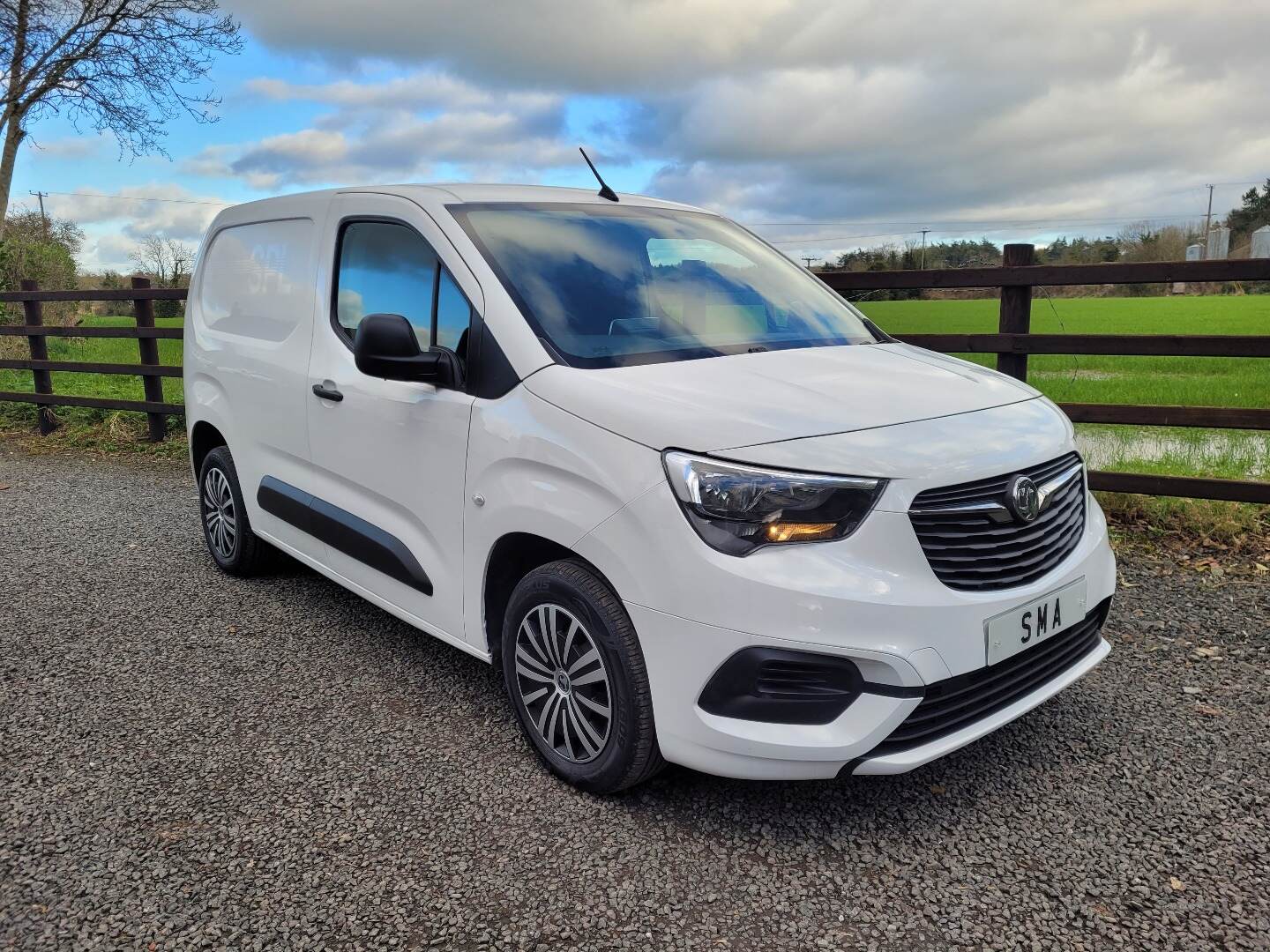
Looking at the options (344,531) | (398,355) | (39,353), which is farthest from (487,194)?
(39,353)

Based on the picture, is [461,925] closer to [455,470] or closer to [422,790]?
[422,790]

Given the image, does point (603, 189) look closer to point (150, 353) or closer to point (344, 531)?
point (344, 531)

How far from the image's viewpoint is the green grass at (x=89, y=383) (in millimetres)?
10281

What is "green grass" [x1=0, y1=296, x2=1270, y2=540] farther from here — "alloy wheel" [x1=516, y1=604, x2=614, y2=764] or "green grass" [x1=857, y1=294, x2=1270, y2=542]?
"alloy wheel" [x1=516, y1=604, x2=614, y2=764]

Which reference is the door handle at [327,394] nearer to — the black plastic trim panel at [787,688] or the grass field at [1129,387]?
the black plastic trim panel at [787,688]

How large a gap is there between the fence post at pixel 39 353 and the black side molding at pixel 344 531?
741 centimetres

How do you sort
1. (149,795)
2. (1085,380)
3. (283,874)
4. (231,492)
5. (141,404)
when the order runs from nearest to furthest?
(283,874)
(149,795)
(231,492)
(141,404)
(1085,380)

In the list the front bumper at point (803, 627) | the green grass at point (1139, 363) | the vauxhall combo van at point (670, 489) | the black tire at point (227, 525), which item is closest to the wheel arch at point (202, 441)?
the black tire at point (227, 525)

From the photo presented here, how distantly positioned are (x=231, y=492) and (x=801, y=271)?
309cm

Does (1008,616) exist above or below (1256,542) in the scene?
above

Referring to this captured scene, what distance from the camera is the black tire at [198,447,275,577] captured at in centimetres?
470

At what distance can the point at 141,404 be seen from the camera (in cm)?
909

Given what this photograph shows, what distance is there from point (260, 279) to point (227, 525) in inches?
54.8

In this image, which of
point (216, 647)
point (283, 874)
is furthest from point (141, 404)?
point (283, 874)
